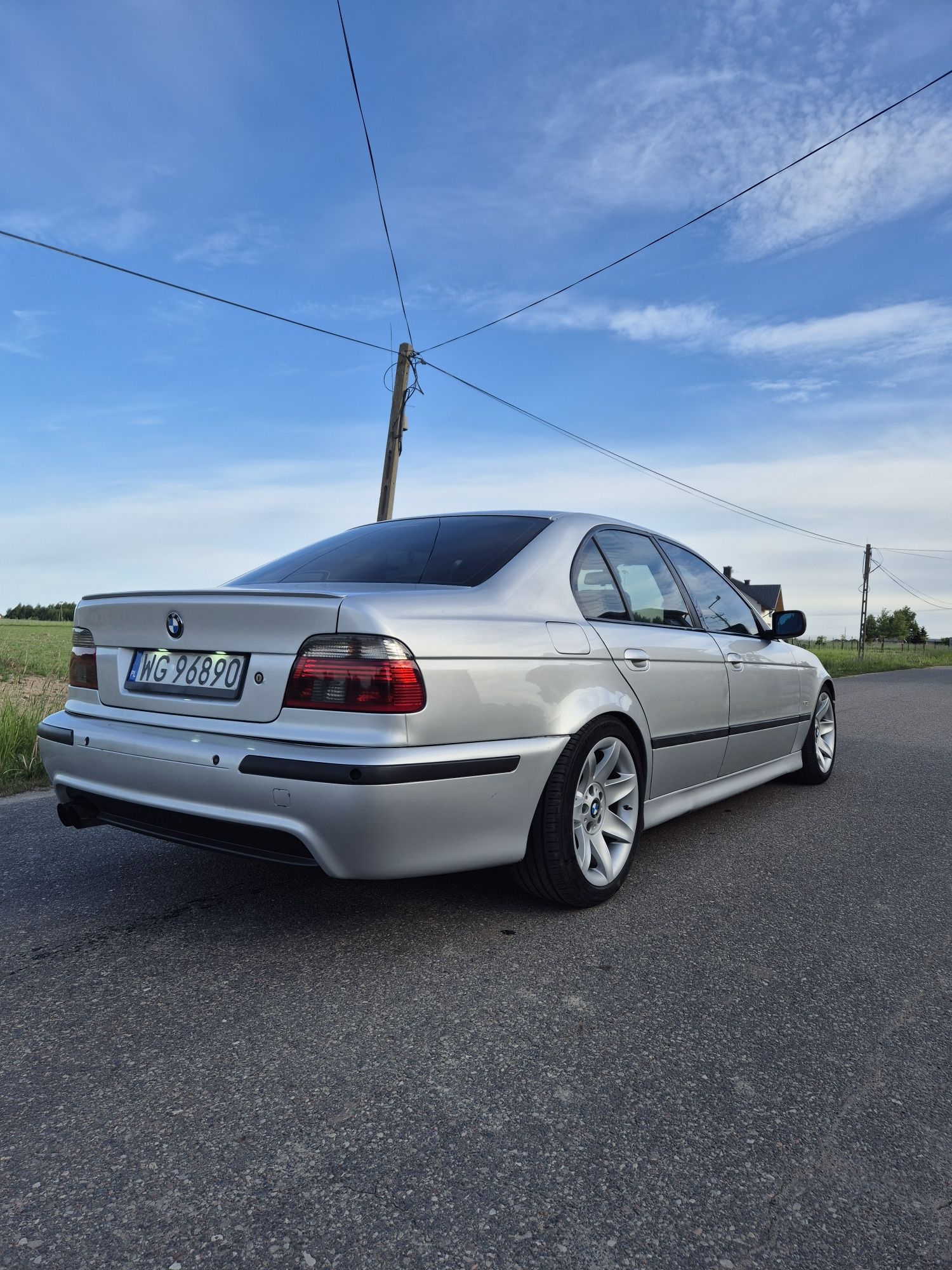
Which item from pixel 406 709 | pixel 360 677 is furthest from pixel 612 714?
pixel 360 677

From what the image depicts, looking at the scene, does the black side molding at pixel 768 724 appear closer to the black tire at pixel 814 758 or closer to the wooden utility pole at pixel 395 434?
the black tire at pixel 814 758

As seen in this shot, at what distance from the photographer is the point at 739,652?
4.36m

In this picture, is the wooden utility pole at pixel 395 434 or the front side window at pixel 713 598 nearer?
the front side window at pixel 713 598

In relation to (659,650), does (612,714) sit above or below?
below

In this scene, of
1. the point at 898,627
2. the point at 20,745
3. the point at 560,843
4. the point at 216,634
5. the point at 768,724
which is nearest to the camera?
the point at 216,634

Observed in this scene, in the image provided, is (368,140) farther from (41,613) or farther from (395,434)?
(41,613)

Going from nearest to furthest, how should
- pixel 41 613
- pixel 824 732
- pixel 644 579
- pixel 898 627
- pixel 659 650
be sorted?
pixel 659 650, pixel 644 579, pixel 824 732, pixel 41 613, pixel 898 627

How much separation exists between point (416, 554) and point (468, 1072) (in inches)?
72.8

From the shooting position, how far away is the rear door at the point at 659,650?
3.35 m

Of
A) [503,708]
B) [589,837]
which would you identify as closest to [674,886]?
[589,837]

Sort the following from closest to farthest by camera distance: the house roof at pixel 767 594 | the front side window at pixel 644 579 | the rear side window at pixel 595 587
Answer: the rear side window at pixel 595 587 < the front side window at pixel 644 579 < the house roof at pixel 767 594

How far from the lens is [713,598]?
4480 mm

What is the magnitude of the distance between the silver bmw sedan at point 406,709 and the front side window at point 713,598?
0.48m

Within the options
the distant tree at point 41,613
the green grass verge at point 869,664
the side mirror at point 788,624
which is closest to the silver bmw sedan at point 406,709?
the side mirror at point 788,624
